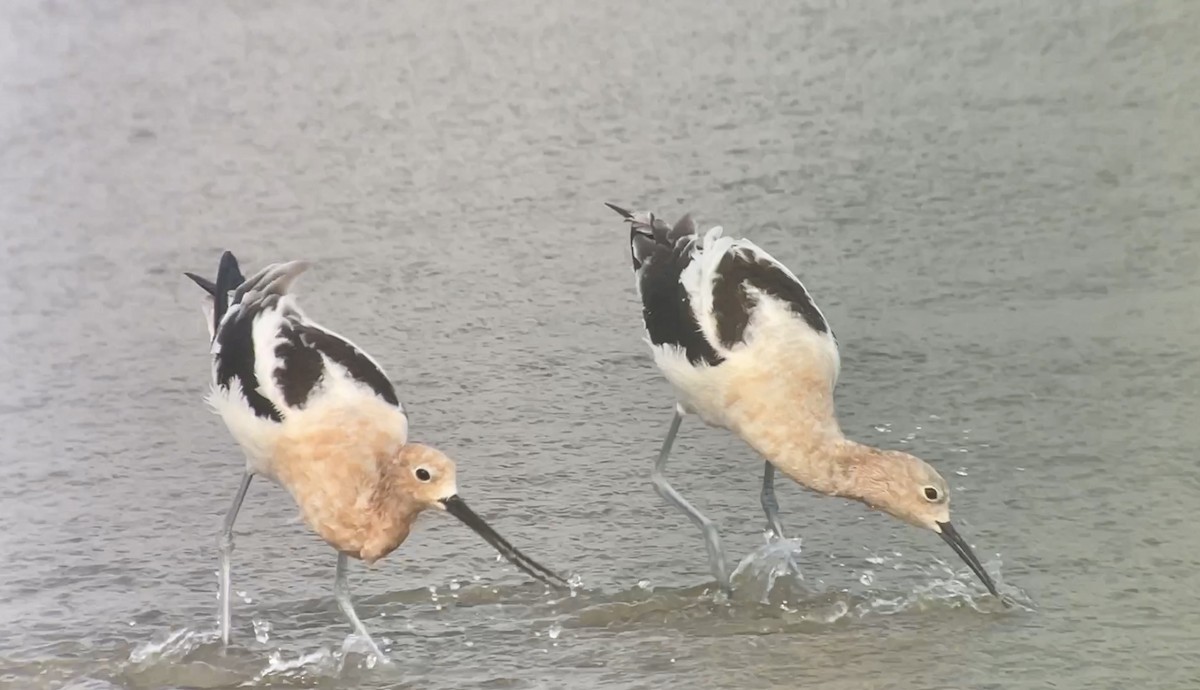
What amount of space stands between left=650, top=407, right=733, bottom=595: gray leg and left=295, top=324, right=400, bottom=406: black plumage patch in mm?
362

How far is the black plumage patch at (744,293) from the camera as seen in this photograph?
1.42 meters

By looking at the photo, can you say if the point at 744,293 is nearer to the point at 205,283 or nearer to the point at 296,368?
the point at 296,368

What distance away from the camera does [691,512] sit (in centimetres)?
150

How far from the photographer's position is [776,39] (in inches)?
65.8

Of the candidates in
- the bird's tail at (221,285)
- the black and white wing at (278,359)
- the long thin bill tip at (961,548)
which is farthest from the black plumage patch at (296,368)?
the long thin bill tip at (961,548)

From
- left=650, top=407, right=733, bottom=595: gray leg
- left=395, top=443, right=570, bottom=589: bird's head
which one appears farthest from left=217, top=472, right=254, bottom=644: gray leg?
left=650, top=407, right=733, bottom=595: gray leg

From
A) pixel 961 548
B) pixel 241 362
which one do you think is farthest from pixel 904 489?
pixel 241 362

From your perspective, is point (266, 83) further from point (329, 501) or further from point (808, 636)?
point (808, 636)

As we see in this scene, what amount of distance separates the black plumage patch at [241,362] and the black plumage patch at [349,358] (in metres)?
0.06

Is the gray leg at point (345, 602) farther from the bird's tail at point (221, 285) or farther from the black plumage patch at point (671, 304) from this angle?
the black plumage patch at point (671, 304)

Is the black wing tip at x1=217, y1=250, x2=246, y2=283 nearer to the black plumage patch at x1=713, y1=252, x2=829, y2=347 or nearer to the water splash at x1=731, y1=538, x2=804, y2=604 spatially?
the black plumage patch at x1=713, y1=252, x2=829, y2=347

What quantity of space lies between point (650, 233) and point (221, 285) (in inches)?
21.1

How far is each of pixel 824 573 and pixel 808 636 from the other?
0.12 m

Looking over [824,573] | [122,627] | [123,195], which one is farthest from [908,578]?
[123,195]
